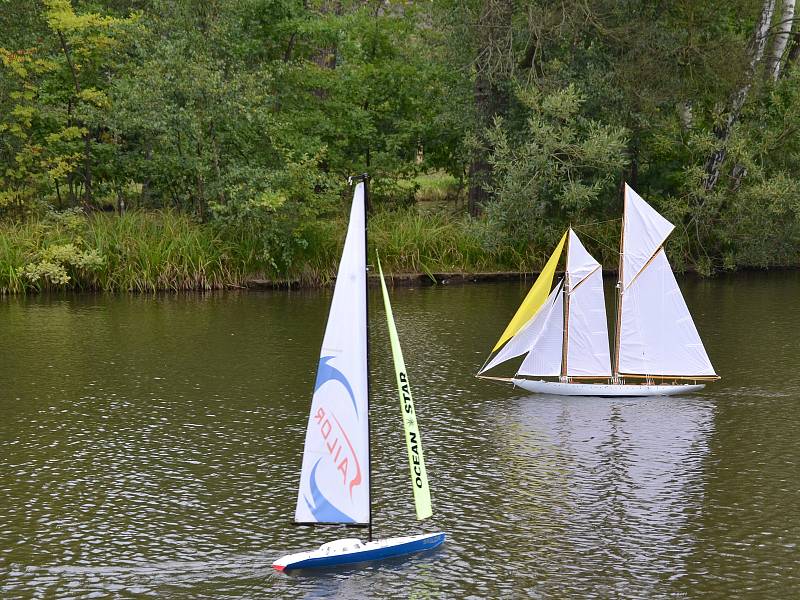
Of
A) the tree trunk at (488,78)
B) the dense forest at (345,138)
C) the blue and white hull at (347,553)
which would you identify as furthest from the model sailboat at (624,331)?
the tree trunk at (488,78)

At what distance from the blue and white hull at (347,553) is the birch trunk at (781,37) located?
38.8 meters

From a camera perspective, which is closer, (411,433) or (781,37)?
(411,433)

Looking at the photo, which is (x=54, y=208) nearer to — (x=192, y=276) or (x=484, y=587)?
(x=192, y=276)

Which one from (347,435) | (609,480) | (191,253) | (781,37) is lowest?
(609,480)

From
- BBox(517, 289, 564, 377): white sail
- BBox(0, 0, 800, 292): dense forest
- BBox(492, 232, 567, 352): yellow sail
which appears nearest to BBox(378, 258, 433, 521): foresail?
BBox(492, 232, 567, 352): yellow sail

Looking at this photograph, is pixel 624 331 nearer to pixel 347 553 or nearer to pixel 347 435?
pixel 347 435

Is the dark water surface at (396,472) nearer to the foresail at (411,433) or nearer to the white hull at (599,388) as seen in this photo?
the white hull at (599,388)

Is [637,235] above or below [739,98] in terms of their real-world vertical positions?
below

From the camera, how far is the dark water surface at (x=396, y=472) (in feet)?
→ 57.2

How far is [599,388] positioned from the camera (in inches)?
1145

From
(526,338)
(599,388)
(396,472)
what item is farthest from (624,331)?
(396,472)

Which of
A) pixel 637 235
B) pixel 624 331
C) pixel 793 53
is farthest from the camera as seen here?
pixel 793 53

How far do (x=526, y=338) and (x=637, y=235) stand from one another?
4.08m

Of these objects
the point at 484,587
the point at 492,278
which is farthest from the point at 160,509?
the point at 492,278
